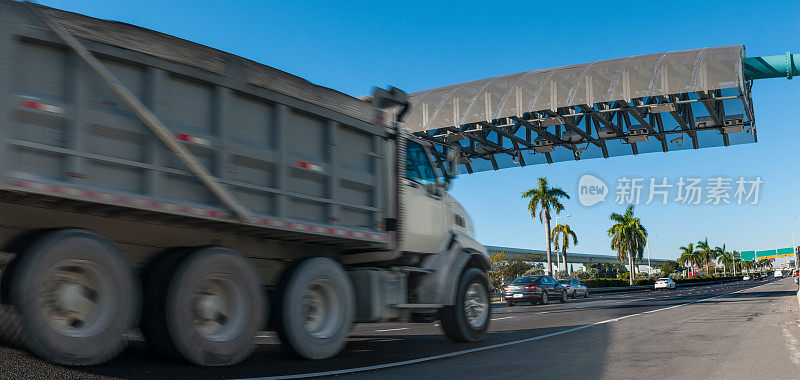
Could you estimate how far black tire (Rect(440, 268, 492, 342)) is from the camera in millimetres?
9734

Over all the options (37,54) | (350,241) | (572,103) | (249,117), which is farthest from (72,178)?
(572,103)

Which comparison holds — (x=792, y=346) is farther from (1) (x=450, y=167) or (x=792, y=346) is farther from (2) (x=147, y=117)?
(2) (x=147, y=117)

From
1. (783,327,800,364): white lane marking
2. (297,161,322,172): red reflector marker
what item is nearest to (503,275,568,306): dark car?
(783,327,800,364): white lane marking

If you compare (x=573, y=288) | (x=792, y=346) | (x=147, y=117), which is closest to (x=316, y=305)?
(x=147, y=117)

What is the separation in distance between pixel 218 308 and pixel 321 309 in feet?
5.03

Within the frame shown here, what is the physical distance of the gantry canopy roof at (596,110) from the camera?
17.2 meters

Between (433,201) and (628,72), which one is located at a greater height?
(628,72)

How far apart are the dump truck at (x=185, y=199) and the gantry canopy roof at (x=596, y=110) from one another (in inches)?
302

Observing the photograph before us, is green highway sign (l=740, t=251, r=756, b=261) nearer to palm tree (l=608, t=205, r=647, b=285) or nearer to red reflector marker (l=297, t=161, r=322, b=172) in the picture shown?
palm tree (l=608, t=205, r=647, b=285)

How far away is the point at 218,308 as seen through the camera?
6.64 m

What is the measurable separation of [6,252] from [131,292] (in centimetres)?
107

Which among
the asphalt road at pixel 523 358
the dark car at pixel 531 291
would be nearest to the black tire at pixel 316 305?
the asphalt road at pixel 523 358

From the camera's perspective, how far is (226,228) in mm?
6875

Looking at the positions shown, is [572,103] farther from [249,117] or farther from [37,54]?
[37,54]
